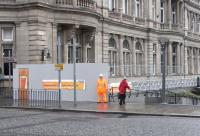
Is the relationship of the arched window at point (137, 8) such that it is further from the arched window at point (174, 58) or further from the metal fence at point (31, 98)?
the metal fence at point (31, 98)

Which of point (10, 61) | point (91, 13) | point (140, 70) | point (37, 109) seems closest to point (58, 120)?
point (37, 109)

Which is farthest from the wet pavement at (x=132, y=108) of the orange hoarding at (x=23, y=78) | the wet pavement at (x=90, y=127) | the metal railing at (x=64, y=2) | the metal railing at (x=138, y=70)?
the metal railing at (x=138, y=70)

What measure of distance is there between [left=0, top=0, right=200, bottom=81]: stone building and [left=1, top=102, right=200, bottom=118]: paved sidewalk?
13.3ft

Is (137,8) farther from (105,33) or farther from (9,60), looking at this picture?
(9,60)

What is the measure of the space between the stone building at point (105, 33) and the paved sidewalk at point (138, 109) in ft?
13.3

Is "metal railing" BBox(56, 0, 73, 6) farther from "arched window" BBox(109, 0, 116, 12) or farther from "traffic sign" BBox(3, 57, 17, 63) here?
"arched window" BBox(109, 0, 116, 12)

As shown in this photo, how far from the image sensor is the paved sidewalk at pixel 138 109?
23.2 meters

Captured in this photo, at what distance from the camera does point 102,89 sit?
2847 centimetres

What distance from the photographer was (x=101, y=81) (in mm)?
28531

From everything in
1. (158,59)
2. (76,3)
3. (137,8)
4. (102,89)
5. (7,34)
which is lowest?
(102,89)

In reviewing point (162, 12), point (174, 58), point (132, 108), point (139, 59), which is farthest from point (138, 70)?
point (132, 108)

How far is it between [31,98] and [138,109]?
836cm

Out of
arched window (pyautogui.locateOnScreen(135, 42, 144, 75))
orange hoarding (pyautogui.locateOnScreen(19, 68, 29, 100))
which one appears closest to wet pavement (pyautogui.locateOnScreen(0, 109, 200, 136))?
orange hoarding (pyautogui.locateOnScreen(19, 68, 29, 100))

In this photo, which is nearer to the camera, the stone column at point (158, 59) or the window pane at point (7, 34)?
the window pane at point (7, 34)
